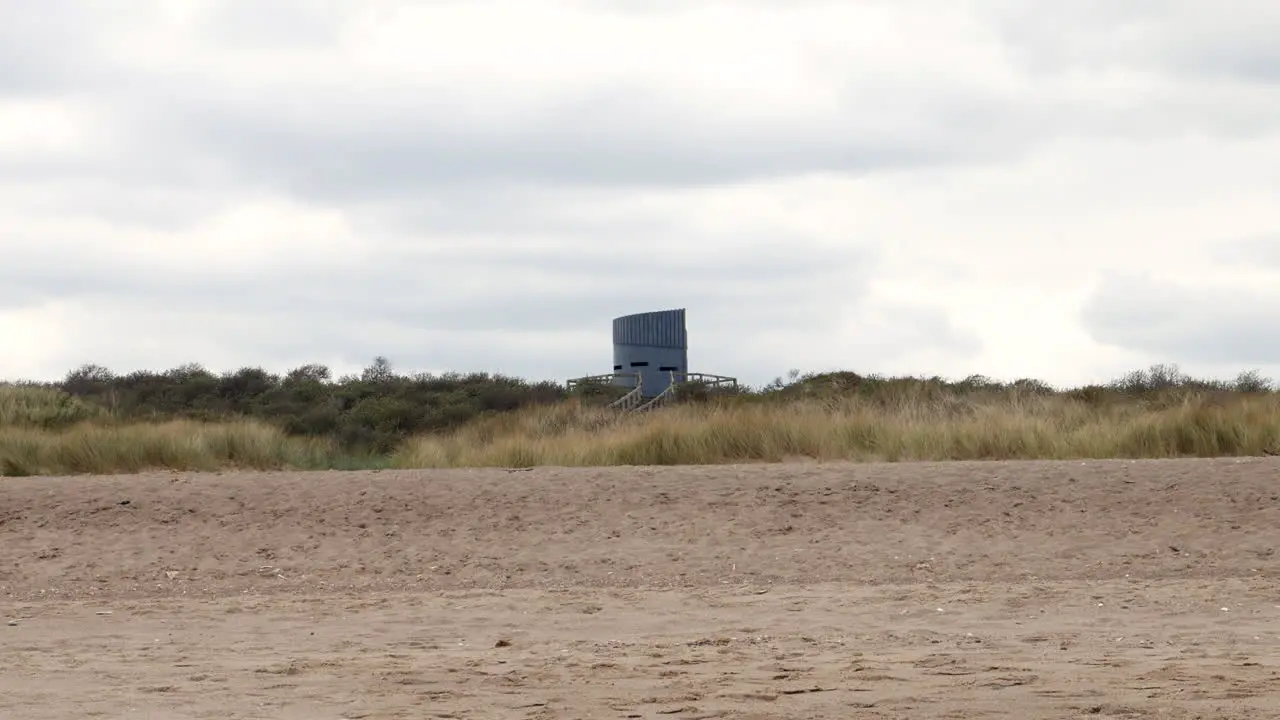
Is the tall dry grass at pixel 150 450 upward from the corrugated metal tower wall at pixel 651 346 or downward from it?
downward

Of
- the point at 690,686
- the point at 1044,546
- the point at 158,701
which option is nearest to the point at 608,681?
the point at 690,686

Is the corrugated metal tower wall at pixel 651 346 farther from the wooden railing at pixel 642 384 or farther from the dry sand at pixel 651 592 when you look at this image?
the dry sand at pixel 651 592

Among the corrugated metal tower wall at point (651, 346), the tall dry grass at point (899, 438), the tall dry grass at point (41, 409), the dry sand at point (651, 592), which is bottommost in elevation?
the dry sand at point (651, 592)

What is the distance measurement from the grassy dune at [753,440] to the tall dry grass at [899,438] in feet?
0.06

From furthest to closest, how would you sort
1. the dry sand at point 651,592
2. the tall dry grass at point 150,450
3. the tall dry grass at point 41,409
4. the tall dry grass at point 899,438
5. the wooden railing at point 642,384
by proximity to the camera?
the wooden railing at point 642,384
the tall dry grass at point 41,409
the tall dry grass at point 150,450
the tall dry grass at point 899,438
the dry sand at point 651,592

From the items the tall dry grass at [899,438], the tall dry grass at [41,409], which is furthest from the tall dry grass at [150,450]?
the tall dry grass at [41,409]

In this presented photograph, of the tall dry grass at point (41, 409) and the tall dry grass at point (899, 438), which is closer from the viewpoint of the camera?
the tall dry grass at point (899, 438)

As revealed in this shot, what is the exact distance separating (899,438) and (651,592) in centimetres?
728

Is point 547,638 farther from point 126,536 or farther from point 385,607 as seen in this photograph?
point 126,536

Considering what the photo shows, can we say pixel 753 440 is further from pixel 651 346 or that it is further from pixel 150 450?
pixel 651 346

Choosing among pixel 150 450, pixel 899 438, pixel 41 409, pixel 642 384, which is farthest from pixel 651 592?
pixel 642 384

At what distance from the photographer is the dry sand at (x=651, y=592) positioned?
24.3 feet

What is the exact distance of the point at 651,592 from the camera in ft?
37.7

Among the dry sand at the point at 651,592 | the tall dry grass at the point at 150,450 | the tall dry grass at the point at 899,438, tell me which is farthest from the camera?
the tall dry grass at the point at 150,450
